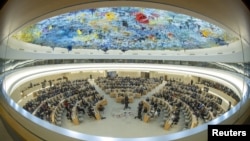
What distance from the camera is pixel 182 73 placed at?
76.6 feet

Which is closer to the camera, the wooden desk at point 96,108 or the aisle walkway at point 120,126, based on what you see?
the aisle walkway at point 120,126

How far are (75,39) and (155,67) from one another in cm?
772

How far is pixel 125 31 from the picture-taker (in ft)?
70.1

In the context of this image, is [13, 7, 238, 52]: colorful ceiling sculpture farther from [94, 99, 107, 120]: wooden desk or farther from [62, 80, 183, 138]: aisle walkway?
[62, 80, 183, 138]: aisle walkway

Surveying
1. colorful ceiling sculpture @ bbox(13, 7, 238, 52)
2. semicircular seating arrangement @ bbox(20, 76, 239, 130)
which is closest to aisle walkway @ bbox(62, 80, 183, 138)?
semicircular seating arrangement @ bbox(20, 76, 239, 130)

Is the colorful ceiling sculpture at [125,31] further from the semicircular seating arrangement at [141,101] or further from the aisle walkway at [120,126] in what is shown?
the aisle walkway at [120,126]

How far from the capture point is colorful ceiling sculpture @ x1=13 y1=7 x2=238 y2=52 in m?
17.5

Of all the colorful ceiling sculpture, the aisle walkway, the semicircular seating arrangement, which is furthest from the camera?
the colorful ceiling sculpture

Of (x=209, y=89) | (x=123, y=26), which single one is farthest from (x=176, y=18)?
(x=209, y=89)

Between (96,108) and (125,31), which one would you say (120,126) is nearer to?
(96,108)

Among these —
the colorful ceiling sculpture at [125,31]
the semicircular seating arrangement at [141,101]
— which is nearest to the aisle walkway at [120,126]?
the semicircular seating arrangement at [141,101]

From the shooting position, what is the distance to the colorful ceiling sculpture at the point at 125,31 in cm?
1755

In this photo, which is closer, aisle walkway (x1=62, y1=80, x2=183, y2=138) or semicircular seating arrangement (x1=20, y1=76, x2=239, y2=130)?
aisle walkway (x1=62, y1=80, x2=183, y2=138)

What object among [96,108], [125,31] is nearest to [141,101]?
[96,108]
